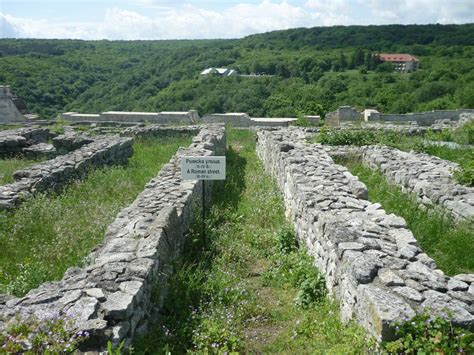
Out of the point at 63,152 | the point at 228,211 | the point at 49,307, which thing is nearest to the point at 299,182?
the point at 228,211

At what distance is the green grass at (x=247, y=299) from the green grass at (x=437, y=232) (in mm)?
1507

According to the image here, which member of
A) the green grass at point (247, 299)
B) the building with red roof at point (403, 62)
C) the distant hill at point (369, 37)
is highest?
the distant hill at point (369, 37)

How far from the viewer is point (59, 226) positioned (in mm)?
6273

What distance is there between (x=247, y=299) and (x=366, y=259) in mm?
1449

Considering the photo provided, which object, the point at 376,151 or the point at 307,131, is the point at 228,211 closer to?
the point at 376,151

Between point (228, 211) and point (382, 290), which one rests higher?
point (382, 290)

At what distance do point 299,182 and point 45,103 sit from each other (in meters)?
39.0

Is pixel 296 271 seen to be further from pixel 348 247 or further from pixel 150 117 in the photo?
pixel 150 117

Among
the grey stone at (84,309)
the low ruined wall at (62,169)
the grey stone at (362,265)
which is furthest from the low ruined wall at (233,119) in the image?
the grey stone at (84,309)

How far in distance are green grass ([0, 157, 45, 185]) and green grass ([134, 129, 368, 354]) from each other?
5545mm

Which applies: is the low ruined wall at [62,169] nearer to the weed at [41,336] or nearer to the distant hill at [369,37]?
the weed at [41,336]

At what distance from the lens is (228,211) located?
7.05 m

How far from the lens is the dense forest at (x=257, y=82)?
121ft

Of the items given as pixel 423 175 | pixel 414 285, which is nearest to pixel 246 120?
pixel 423 175
